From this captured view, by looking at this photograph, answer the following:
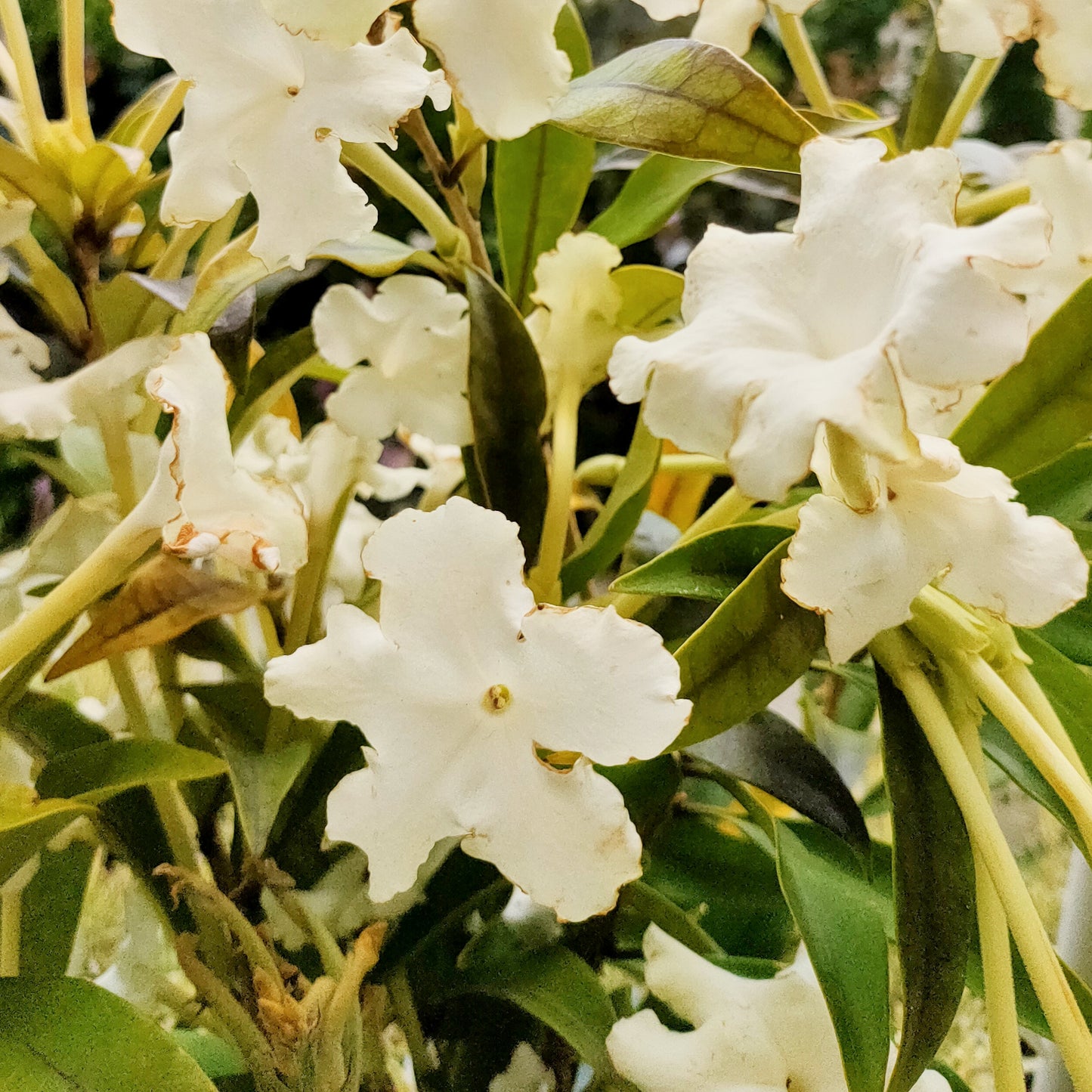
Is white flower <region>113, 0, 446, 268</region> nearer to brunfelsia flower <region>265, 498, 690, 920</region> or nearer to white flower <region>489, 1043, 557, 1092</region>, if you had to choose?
brunfelsia flower <region>265, 498, 690, 920</region>

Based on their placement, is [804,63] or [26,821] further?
[804,63]

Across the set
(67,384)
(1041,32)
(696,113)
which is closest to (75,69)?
(67,384)

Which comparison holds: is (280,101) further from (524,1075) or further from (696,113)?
(524,1075)

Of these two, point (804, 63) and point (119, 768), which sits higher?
point (804, 63)

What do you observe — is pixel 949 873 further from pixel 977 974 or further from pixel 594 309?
pixel 594 309

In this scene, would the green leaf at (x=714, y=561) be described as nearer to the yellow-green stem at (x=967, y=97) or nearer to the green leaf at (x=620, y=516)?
the green leaf at (x=620, y=516)

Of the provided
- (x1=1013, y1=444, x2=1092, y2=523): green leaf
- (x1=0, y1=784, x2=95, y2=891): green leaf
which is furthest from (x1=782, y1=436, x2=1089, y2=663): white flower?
(x1=0, y1=784, x2=95, y2=891): green leaf

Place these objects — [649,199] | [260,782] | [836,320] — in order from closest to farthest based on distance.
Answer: [836,320] → [260,782] → [649,199]

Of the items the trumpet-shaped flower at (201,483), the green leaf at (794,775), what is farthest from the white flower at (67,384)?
the green leaf at (794,775)
